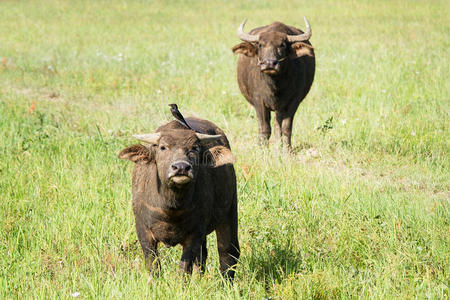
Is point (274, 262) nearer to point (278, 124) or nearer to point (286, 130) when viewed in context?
point (286, 130)

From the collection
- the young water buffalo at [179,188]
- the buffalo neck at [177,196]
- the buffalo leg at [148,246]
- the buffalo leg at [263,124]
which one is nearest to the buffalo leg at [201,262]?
the young water buffalo at [179,188]

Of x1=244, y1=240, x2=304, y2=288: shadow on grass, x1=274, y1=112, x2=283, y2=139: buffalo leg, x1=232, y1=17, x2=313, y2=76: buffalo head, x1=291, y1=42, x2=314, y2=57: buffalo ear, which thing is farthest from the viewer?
x1=274, y1=112, x2=283, y2=139: buffalo leg

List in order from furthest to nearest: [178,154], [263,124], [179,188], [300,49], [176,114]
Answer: [263,124] → [300,49] → [176,114] → [179,188] → [178,154]

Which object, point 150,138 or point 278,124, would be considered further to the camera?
point 278,124

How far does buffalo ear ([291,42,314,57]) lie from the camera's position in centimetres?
814

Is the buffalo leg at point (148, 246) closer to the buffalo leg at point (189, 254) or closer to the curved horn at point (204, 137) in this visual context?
the buffalo leg at point (189, 254)

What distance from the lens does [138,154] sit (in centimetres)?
418

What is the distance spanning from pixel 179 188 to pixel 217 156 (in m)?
0.38

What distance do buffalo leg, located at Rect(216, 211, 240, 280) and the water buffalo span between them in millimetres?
3361

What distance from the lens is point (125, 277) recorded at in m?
4.30

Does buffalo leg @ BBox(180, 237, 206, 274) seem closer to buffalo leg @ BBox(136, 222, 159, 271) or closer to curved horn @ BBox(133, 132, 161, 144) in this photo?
buffalo leg @ BBox(136, 222, 159, 271)

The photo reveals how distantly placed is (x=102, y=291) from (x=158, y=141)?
3.39 ft

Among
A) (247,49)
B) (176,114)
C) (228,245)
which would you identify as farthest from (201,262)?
(247,49)

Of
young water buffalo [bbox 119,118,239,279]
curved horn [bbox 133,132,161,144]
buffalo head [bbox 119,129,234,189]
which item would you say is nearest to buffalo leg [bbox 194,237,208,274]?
young water buffalo [bbox 119,118,239,279]
